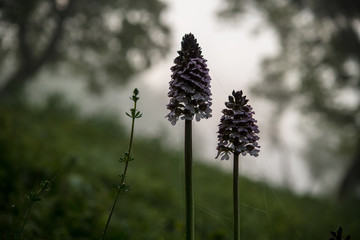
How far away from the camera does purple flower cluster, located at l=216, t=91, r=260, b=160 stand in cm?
139

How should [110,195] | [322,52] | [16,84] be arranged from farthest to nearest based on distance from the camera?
[322,52]
[16,84]
[110,195]

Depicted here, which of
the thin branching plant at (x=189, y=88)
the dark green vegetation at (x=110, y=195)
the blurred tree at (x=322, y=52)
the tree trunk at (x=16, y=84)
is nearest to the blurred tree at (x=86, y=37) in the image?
the tree trunk at (x=16, y=84)

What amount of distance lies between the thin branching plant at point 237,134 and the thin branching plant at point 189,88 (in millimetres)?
128

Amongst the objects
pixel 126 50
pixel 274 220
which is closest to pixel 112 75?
pixel 126 50

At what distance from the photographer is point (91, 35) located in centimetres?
1020

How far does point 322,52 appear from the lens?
11758 mm

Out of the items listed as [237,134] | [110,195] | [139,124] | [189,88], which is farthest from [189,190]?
[139,124]

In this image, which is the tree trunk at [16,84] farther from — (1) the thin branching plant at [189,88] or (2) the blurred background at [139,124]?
(1) the thin branching plant at [189,88]

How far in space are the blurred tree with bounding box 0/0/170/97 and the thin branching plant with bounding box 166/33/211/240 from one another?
9057 mm

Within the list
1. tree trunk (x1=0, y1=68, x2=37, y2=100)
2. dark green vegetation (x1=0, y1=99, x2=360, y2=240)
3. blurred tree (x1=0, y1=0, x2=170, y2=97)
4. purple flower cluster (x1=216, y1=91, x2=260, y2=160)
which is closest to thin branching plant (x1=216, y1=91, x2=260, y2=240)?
purple flower cluster (x1=216, y1=91, x2=260, y2=160)

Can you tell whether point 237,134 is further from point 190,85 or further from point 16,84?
point 16,84

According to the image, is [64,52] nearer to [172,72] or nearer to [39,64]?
[39,64]

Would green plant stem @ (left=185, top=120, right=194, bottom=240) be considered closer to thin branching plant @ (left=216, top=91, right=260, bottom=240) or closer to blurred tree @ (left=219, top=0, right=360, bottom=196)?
thin branching plant @ (left=216, top=91, right=260, bottom=240)

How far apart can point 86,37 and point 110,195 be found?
773cm
